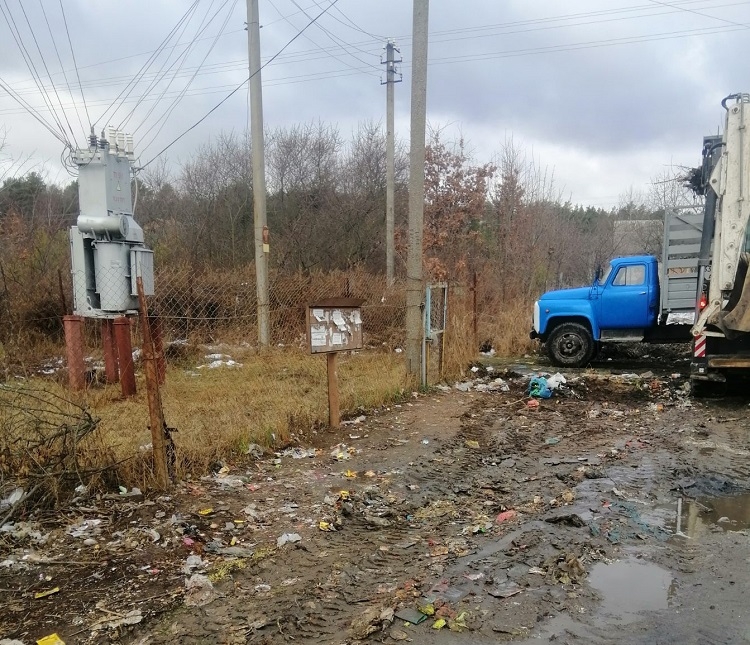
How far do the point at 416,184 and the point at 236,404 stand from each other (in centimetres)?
428

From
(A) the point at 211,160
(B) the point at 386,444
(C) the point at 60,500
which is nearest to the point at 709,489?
(B) the point at 386,444

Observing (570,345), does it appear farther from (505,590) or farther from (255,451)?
(505,590)

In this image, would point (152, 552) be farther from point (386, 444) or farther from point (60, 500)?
point (386, 444)

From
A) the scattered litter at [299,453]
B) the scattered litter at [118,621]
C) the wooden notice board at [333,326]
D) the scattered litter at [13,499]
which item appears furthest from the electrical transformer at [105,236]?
the scattered litter at [118,621]

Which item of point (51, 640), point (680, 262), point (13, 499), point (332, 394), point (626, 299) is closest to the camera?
point (51, 640)

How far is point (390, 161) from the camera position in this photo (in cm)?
1836

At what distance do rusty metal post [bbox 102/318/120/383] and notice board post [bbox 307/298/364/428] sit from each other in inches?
154

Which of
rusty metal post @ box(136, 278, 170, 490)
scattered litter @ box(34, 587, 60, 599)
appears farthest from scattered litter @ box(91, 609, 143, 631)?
rusty metal post @ box(136, 278, 170, 490)

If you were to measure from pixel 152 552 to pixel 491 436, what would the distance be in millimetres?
4228

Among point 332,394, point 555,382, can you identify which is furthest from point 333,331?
point 555,382

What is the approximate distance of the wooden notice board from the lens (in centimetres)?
636

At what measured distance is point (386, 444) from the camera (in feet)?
20.8

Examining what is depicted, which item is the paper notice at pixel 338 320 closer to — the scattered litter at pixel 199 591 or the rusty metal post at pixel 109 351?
the scattered litter at pixel 199 591

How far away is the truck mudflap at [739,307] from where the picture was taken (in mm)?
7695
